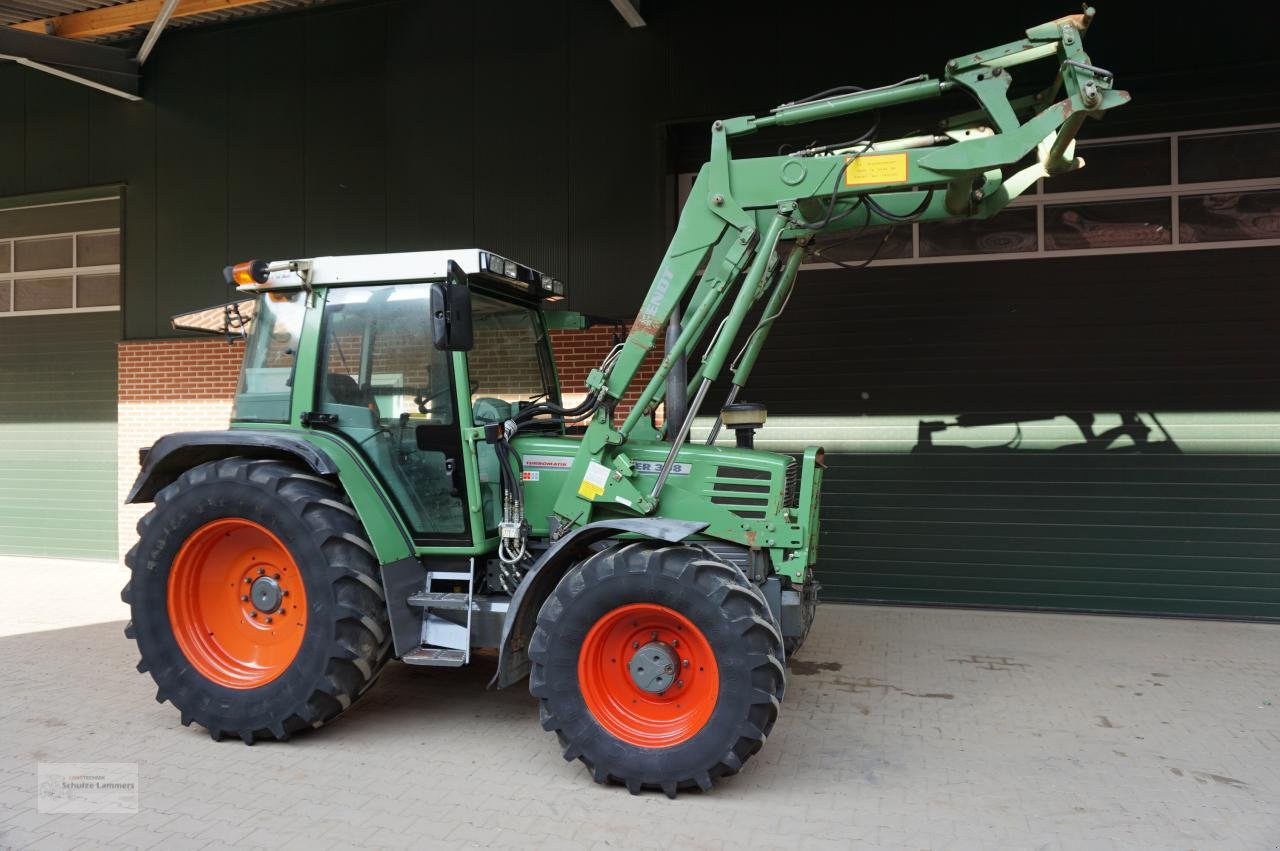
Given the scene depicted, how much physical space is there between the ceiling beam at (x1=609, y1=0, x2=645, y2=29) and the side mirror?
4.87 meters

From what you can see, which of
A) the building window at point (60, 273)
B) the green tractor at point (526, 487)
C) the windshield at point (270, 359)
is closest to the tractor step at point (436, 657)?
the green tractor at point (526, 487)

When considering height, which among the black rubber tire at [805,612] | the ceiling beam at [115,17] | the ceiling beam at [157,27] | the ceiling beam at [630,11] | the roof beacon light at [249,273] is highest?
the ceiling beam at [115,17]

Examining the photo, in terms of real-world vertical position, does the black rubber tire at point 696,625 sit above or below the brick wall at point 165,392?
below

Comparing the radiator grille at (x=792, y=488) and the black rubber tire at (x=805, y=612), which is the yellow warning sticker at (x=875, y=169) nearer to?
the radiator grille at (x=792, y=488)

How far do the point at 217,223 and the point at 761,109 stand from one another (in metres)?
6.25

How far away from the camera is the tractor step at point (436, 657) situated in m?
4.42

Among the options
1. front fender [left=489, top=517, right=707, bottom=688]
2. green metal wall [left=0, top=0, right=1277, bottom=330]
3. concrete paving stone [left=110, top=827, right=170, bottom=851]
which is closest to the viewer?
concrete paving stone [left=110, top=827, right=170, bottom=851]

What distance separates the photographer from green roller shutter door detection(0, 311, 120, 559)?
10.6 metres

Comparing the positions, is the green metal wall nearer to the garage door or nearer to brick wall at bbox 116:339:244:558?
brick wall at bbox 116:339:244:558

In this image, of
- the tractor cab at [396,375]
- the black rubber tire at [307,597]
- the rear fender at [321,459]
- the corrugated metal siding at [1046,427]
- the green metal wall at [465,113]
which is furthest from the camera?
the green metal wall at [465,113]

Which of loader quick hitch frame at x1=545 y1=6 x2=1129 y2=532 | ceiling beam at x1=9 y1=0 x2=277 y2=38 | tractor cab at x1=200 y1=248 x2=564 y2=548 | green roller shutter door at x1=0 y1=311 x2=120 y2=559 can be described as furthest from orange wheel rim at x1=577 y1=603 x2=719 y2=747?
green roller shutter door at x1=0 y1=311 x2=120 y2=559

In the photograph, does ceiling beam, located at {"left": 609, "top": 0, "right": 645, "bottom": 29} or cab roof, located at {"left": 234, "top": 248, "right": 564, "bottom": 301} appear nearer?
cab roof, located at {"left": 234, "top": 248, "right": 564, "bottom": 301}

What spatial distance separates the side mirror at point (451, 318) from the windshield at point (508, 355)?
0.42m

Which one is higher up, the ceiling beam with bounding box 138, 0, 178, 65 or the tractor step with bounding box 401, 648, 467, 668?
the ceiling beam with bounding box 138, 0, 178, 65
